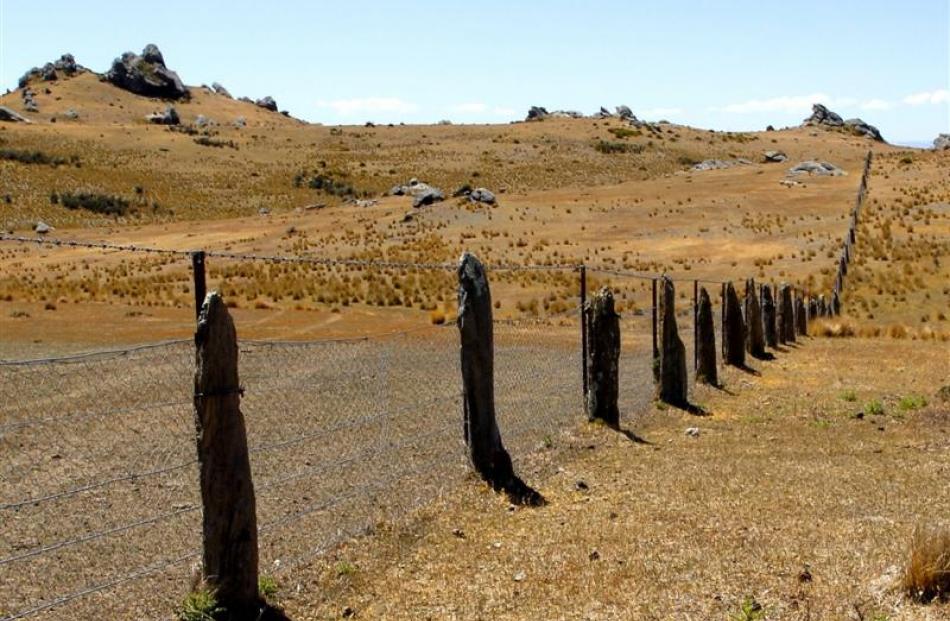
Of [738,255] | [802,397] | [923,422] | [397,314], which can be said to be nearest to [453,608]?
[923,422]

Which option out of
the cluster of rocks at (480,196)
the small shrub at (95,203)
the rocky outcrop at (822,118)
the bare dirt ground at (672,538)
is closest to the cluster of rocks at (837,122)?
the rocky outcrop at (822,118)

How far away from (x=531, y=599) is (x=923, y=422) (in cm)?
817

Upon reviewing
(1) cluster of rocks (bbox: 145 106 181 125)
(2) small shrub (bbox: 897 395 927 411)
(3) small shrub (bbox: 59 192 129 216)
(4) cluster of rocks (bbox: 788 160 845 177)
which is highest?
(1) cluster of rocks (bbox: 145 106 181 125)

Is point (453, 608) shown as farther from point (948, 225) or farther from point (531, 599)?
point (948, 225)

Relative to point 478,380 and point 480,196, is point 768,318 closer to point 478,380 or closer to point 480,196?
point 478,380

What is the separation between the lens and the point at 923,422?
12.3 meters

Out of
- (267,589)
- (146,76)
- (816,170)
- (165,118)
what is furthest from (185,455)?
(146,76)

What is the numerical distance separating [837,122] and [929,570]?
15319 centimetres

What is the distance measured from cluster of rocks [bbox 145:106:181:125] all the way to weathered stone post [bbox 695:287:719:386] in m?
116

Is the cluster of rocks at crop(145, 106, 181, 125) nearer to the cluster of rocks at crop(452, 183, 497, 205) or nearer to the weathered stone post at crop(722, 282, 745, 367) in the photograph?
the cluster of rocks at crop(452, 183, 497, 205)

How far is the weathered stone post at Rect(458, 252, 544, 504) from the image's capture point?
915 centimetres

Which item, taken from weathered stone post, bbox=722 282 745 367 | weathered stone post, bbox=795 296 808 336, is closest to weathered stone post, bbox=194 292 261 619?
weathered stone post, bbox=722 282 745 367

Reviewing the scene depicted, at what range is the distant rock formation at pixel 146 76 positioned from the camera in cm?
13900

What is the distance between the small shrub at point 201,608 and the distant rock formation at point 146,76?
477 feet
